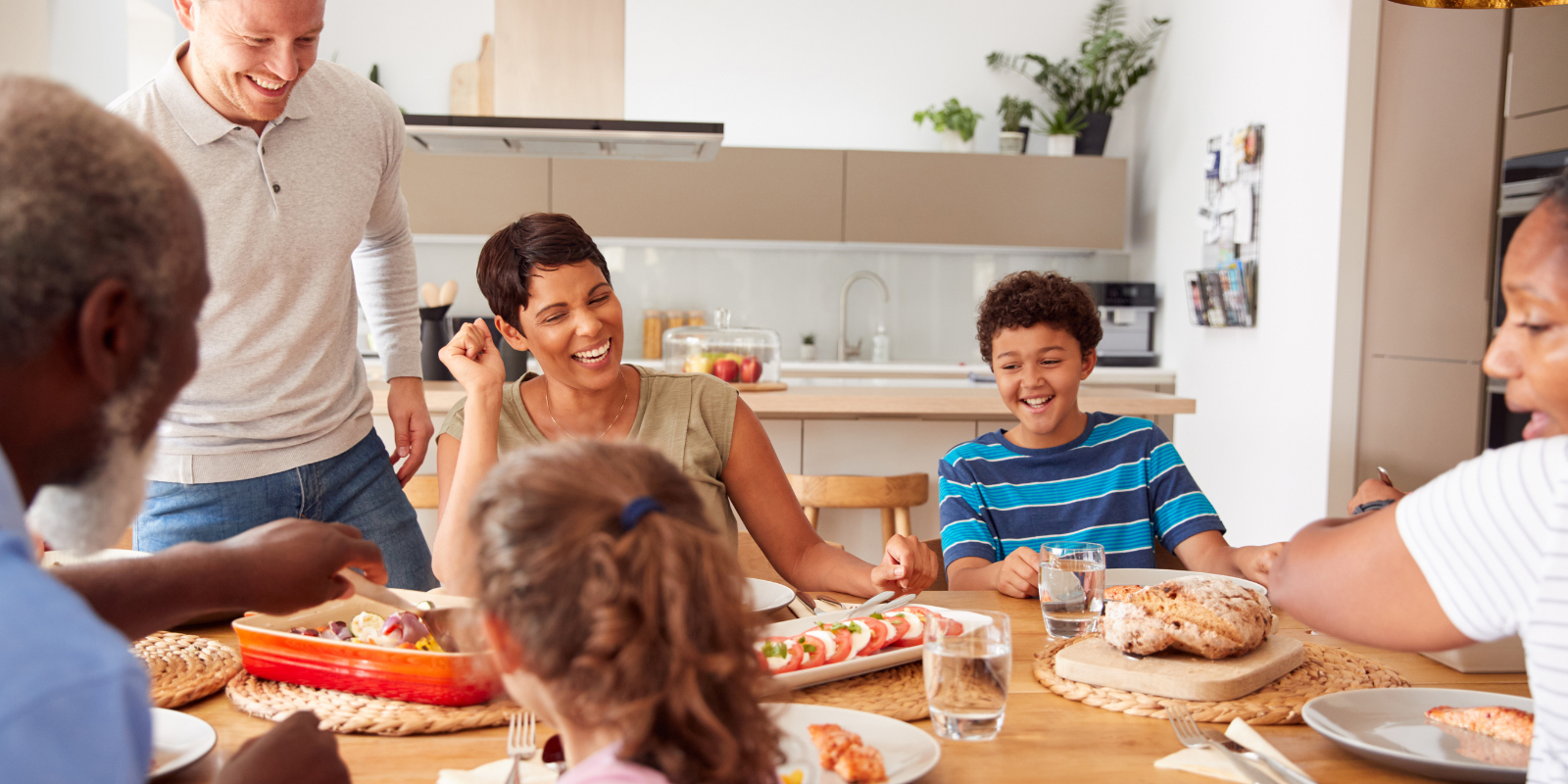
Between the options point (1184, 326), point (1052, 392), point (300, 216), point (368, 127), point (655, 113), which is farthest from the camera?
point (655, 113)

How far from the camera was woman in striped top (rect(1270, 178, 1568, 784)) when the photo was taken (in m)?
0.69

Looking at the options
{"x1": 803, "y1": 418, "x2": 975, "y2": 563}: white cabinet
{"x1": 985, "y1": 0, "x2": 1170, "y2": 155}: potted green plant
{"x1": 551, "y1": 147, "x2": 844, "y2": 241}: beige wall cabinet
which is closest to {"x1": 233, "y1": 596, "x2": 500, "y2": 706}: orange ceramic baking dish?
{"x1": 803, "y1": 418, "x2": 975, "y2": 563}: white cabinet

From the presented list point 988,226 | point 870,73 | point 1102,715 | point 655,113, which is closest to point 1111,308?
point 988,226

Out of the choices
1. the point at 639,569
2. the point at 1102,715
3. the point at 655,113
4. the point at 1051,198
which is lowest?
the point at 1102,715

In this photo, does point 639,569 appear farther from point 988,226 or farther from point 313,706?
point 988,226

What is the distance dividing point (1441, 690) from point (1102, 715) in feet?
1.03

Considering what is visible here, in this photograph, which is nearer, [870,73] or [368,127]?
[368,127]

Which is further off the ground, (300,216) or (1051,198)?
(1051,198)

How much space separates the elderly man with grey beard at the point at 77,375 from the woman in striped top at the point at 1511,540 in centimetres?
75

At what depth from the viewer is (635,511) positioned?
61 cm

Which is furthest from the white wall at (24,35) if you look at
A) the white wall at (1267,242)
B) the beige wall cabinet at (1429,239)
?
the beige wall cabinet at (1429,239)

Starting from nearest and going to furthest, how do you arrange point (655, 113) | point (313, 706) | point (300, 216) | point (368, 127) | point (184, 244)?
point (184, 244)
point (313, 706)
point (300, 216)
point (368, 127)
point (655, 113)

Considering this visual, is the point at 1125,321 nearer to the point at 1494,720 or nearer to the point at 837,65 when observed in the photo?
the point at 837,65

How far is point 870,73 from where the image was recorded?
5.61 metres
